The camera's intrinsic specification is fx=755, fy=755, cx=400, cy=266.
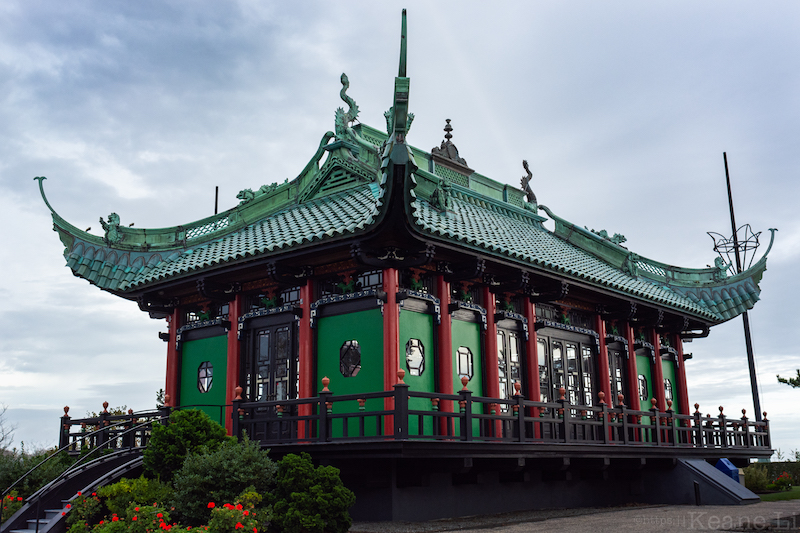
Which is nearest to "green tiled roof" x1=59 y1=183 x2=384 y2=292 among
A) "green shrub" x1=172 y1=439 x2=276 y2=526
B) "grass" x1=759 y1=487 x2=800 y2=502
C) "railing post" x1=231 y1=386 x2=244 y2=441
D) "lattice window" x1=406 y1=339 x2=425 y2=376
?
"lattice window" x1=406 y1=339 x2=425 y2=376

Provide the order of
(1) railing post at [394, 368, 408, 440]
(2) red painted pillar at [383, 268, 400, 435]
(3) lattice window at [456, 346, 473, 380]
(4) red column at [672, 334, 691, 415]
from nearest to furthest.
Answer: (1) railing post at [394, 368, 408, 440] → (2) red painted pillar at [383, 268, 400, 435] → (3) lattice window at [456, 346, 473, 380] → (4) red column at [672, 334, 691, 415]

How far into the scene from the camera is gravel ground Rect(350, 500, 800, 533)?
13234 millimetres

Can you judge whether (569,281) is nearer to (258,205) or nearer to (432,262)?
(432,262)

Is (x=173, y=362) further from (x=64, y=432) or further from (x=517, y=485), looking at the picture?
(x=517, y=485)

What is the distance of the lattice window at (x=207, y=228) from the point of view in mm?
19862

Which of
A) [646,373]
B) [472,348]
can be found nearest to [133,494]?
[472,348]

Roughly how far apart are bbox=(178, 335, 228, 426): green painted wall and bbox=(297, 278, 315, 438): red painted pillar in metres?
2.60

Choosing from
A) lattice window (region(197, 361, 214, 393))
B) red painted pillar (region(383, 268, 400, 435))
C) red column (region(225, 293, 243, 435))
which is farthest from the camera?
lattice window (region(197, 361, 214, 393))

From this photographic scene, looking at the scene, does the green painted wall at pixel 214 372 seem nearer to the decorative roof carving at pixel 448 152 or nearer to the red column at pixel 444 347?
the red column at pixel 444 347

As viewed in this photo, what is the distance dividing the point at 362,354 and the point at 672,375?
1301cm

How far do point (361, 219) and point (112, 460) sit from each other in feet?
21.6

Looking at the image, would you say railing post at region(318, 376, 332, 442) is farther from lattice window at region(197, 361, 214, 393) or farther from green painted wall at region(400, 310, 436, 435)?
lattice window at region(197, 361, 214, 393)

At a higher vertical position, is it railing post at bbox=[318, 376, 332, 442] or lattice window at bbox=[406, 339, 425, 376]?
lattice window at bbox=[406, 339, 425, 376]

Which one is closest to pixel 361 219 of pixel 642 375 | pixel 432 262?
pixel 432 262
